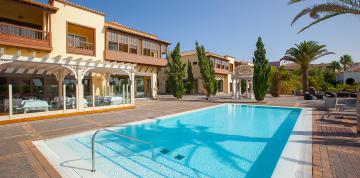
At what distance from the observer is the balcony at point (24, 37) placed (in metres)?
12.6

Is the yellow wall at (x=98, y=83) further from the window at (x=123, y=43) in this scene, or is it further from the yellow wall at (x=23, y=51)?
the yellow wall at (x=23, y=51)

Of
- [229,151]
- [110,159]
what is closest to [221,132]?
[229,151]

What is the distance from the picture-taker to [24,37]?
43.8ft

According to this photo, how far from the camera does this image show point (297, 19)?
11031mm

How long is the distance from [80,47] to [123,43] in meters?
4.38

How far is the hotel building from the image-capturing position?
11632 millimetres

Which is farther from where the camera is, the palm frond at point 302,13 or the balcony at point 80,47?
the balcony at point 80,47

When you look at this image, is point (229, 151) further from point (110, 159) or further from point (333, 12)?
point (333, 12)

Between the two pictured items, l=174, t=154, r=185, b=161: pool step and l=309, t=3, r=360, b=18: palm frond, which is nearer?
l=174, t=154, r=185, b=161: pool step

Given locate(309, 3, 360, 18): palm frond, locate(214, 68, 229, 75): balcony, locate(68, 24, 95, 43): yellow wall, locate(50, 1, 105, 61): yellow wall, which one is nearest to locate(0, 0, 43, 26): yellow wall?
locate(50, 1, 105, 61): yellow wall

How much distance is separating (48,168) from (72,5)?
1633 cm

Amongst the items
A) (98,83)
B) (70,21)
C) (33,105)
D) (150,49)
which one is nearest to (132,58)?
(150,49)

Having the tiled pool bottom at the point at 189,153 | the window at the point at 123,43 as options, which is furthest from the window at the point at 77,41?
the tiled pool bottom at the point at 189,153

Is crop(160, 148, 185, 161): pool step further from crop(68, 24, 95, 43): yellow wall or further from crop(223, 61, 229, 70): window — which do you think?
crop(223, 61, 229, 70): window
